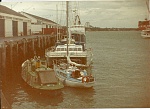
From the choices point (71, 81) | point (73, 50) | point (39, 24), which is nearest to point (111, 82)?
point (71, 81)

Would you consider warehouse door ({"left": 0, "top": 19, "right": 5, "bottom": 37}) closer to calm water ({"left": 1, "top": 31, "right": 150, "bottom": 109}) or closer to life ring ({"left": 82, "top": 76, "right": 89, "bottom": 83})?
calm water ({"left": 1, "top": 31, "right": 150, "bottom": 109})

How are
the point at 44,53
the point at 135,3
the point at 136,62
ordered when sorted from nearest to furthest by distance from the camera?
the point at 135,3 → the point at 136,62 → the point at 44,53

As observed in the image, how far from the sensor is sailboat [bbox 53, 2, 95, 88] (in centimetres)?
587

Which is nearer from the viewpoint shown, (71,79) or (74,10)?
(74,10)

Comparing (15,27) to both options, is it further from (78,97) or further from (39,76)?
(78,97)

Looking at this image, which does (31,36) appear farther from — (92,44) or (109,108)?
(109,108)

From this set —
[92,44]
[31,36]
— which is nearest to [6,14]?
[31,36]

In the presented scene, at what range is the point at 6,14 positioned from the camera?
204 inches

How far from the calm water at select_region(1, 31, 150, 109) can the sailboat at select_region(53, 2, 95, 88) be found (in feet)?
0.53

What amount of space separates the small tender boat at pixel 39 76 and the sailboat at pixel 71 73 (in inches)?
5.8

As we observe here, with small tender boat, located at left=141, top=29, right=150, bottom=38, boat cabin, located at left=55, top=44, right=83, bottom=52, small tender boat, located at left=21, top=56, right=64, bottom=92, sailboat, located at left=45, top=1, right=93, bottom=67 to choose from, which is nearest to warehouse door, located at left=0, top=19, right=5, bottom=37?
small tender boat, located at left=21, top=56, right=64, bottom=92

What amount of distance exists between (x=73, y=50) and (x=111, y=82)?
90 centimetres

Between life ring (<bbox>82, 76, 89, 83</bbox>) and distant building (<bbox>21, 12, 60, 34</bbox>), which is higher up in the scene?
distant building (<bbox>21, 12, 60, 34</bbox>)

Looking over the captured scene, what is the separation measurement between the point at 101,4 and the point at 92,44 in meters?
1.07
